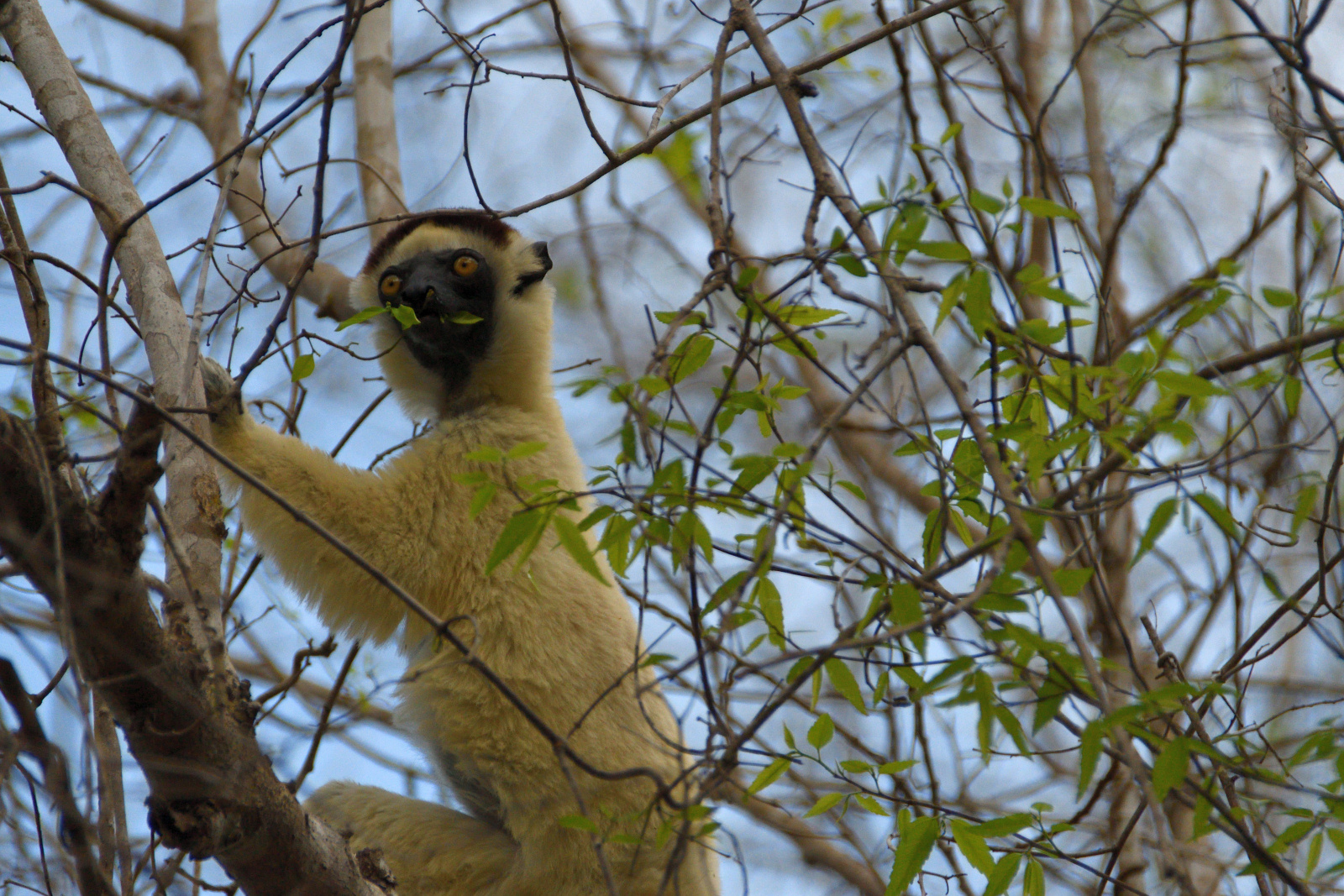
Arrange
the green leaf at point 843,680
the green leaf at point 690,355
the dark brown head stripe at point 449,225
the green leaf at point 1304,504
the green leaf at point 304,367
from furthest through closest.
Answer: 1. the dark brown head stripe at point 449,225
2. the green leaf at point 304,367
3. the green leaf at point 690,355
4. the green leaf at point 843,680
5. the green leaf at point 1304,504

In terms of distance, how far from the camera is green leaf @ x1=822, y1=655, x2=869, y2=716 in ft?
6.82

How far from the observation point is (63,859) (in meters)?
1.86

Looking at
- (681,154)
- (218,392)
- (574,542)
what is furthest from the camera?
(681,154)

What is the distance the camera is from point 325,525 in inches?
128

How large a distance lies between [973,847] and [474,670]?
5.01 ft

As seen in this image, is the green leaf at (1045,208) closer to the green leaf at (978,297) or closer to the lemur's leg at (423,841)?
the green leaf at (978,297)

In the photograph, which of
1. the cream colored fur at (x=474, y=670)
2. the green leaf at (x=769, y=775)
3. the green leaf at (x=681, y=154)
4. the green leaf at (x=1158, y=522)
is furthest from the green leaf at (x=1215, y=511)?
the green leaf at (x=681, y=154)

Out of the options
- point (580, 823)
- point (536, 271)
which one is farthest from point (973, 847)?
point (536, 271)

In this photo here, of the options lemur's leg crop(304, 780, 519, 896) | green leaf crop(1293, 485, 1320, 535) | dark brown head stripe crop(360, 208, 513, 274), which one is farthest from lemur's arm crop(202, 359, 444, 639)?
green leaf crop(1293, 485, 1320, 535)

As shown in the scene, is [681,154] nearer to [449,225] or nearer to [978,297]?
[449,225]

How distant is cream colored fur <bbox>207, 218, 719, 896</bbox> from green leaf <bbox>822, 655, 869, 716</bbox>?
101 centimetres

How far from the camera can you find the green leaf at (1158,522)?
1.69 m

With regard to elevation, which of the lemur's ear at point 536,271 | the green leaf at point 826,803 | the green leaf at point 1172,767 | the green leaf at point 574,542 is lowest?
the green leaf at point 1172,767

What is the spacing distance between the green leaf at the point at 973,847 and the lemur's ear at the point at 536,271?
2.68 meters
